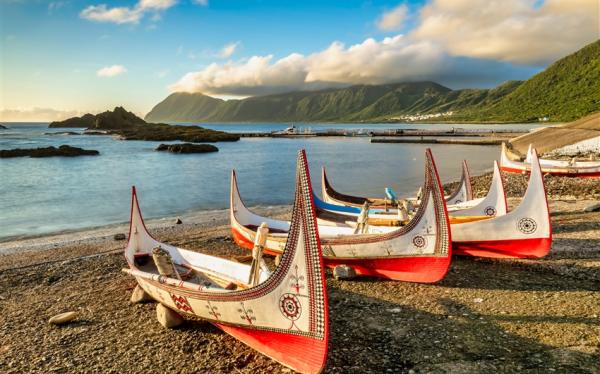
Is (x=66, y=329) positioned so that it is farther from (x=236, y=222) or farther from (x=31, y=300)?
(x=236, y=222)

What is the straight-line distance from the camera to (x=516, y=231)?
12.5 metres

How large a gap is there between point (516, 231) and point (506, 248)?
64 cm

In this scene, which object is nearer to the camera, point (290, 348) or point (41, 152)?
point (290, 348)

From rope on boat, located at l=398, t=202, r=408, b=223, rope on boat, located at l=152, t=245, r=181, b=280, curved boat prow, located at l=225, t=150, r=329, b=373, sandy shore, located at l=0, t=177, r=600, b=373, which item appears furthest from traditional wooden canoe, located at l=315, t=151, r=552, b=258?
curved boat prow, located at l=225, t=150, r=329, b=373

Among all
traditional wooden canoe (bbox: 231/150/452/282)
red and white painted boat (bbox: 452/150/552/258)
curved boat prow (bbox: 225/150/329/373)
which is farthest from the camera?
red and white painted boat (bbox: 452/150/552/258)

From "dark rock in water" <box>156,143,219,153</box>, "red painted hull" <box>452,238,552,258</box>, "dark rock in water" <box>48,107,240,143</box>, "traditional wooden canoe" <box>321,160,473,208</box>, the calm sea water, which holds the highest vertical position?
"dark rock in water" <box>48,107,240,143</box>

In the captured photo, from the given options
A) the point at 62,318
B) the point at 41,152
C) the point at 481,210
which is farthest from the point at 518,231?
the point at 41,152

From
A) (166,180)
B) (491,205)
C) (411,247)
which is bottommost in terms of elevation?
(166,180)

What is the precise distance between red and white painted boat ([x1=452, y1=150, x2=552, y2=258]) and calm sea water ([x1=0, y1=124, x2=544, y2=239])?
67.9ft

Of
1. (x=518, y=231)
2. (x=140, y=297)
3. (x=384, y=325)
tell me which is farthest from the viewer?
(x=518, y=231)

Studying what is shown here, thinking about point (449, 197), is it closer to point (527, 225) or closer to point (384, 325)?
point (527, 225)

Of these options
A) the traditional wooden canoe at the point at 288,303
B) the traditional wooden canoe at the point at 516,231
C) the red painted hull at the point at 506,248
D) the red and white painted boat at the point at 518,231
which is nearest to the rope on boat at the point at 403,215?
the traditional wooden canoe at the point at 516,231

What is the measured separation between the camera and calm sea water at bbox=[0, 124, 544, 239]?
95.9ft

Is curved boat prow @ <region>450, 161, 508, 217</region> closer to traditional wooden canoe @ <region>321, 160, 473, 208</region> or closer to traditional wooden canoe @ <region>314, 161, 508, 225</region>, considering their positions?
traditional wooden canoe @ <region>314, 161, 508, 225</region>
